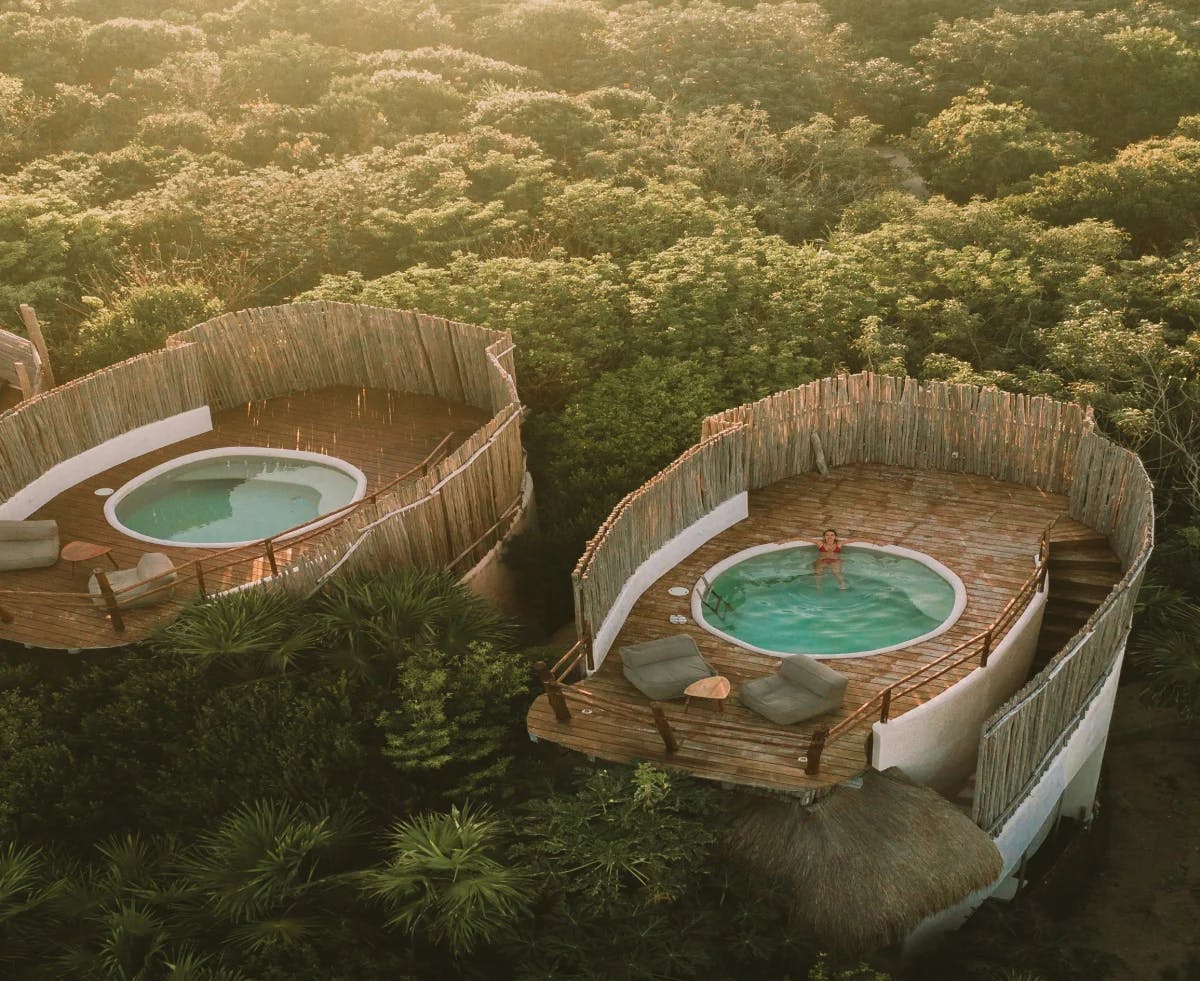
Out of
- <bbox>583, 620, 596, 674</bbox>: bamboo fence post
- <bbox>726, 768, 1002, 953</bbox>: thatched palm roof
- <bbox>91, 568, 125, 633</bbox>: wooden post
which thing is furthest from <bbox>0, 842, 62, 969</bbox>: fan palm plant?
<bbox>726, 768, 1002, 953</bbox>: thatched palm roof

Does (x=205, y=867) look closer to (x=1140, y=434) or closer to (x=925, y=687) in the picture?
(x=925, y=687)

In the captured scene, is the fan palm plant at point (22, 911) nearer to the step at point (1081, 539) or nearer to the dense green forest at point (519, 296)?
the dense green forest at point (519, 296)

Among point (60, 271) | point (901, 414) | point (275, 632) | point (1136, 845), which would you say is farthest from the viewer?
point (60, 271)

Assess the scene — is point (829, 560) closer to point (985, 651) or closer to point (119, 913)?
point (985, 651)

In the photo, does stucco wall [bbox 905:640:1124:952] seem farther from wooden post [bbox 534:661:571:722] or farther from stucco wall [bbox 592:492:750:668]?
stucco wall [bbox 592:492:750:668]

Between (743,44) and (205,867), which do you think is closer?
(205,867)

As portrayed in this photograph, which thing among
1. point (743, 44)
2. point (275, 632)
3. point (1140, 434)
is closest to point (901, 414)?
point (1140, 434)
